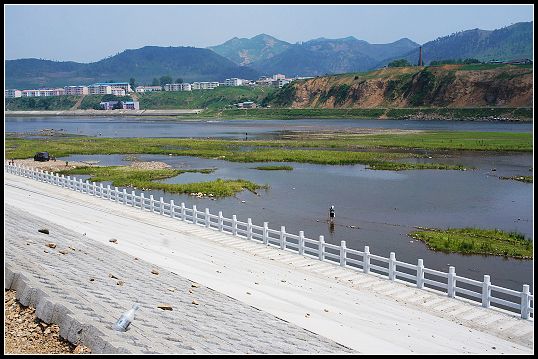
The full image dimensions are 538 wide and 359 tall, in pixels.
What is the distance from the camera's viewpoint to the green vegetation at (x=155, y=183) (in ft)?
153

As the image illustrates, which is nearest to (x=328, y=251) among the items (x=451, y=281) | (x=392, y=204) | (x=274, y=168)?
(x=451, y=281)

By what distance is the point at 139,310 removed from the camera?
13477 mm

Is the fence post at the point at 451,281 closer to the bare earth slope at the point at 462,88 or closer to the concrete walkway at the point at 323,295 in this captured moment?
the concrete walkway at the point at 323,295

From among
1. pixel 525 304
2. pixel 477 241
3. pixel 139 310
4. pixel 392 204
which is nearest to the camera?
pixel 139 310

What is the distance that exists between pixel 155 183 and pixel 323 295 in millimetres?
35195

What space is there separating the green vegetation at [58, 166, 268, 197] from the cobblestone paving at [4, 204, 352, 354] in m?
27.1

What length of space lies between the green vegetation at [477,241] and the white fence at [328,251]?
179 inches

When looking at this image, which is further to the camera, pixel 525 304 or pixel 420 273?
pixel 420 273

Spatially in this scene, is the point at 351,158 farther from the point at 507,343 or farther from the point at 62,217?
the point at 507,343

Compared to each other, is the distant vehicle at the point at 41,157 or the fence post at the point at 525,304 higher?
the fence post at the point at 525,304

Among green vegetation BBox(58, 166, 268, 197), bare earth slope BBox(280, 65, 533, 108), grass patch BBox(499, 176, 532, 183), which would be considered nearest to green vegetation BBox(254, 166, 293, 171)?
green vegetation BBox(58, 166, 268, 197)

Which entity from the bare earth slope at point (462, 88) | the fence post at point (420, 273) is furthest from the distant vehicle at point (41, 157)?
the bare earth slope at point (462, 88)

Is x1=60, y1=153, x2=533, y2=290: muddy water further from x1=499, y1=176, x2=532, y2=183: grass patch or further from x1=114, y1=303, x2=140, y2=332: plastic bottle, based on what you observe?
x1=114, y1=303, x2=140, y2=332: plastic bottle

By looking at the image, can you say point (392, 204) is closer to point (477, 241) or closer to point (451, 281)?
point (477, 241)
